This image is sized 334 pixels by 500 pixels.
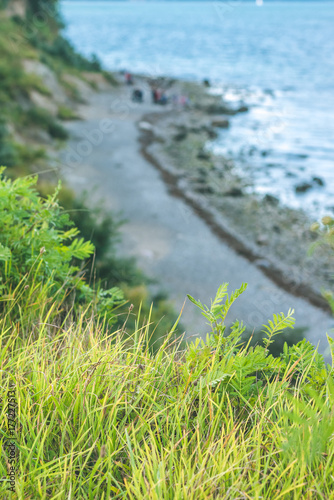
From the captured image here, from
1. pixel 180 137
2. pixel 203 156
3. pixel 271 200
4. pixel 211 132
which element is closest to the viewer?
pixel 271 200

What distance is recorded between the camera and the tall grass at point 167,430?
1.26 metres

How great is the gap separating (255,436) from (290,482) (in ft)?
0.52

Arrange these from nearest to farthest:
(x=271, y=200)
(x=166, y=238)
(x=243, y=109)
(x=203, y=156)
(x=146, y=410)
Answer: (x=146, y=410)
(x=166, y=238)
(x=271, y=200)
(x=203, y=156)
(x=243, y=109)

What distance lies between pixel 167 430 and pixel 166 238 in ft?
33.7

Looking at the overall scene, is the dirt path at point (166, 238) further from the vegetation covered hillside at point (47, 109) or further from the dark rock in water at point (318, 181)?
the dark rock in water at point (318, 181)

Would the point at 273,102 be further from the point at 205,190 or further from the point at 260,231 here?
the point at 260,231

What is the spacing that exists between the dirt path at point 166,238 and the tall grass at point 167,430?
359 cm

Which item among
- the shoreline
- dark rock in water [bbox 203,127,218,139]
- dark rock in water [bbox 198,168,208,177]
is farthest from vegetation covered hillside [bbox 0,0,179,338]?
dark rock in water [bbox 203,127,218,139]

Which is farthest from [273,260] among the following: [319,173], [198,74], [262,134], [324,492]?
[198,74]

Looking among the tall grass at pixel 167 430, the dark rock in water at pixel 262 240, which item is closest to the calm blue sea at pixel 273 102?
the dark rock in water at pixel 262 240

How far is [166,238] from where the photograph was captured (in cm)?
1167

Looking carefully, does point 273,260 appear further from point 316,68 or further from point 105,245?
point 316,68

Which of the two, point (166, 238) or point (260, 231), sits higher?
point (260, 231)

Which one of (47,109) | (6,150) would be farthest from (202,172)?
(6,150)
